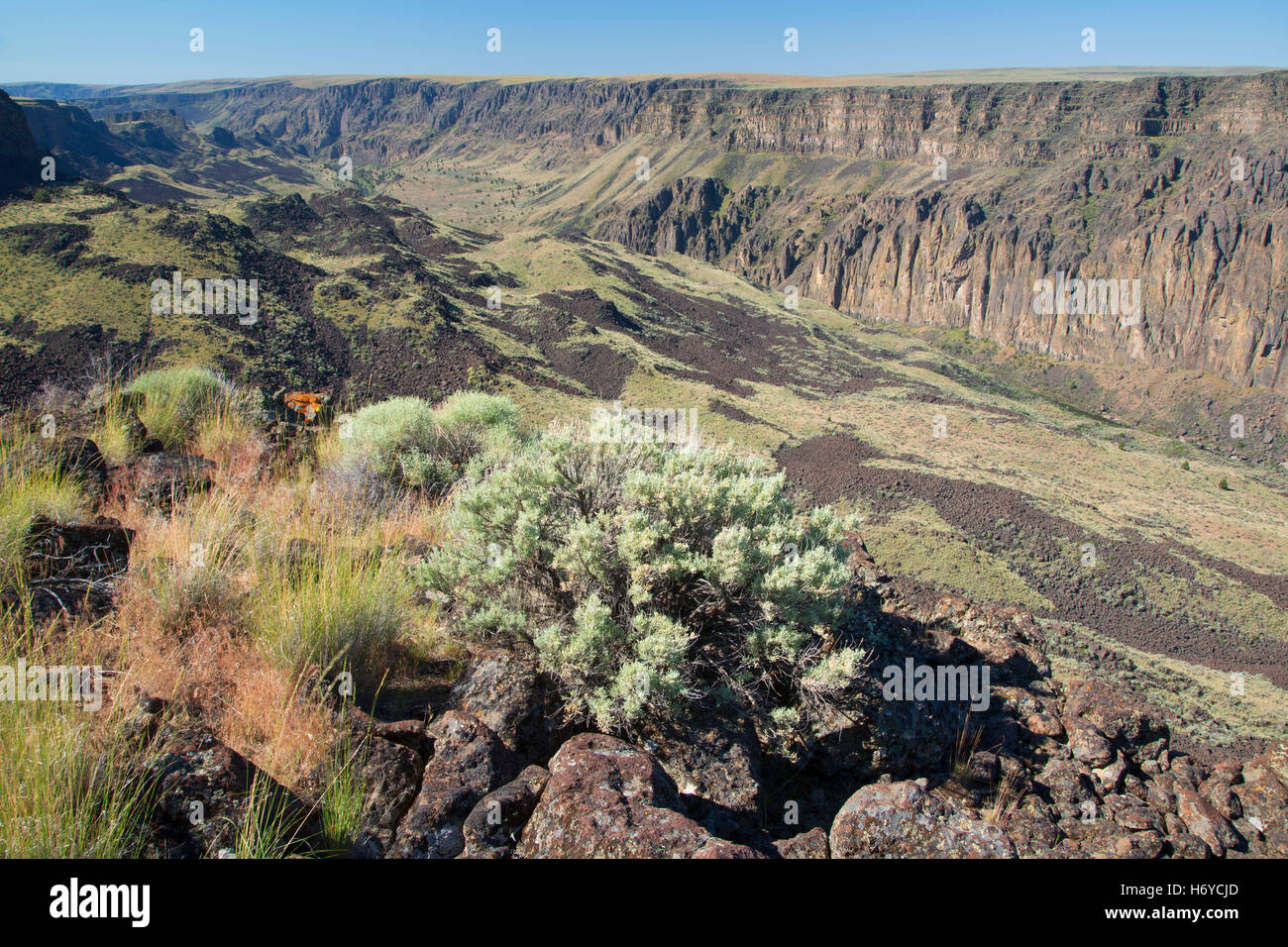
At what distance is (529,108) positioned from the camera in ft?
616

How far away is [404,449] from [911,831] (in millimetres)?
7832

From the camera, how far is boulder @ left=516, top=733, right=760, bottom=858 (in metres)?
2.50

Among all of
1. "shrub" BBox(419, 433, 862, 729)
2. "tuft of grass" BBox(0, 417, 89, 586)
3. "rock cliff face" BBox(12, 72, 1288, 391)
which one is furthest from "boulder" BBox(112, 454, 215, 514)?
"rock cliff face" BBox(12, 72, 1288, 391)

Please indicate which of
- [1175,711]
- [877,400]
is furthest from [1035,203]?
[1175,711]

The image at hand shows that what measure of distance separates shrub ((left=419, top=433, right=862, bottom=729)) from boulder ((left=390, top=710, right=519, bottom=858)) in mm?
626

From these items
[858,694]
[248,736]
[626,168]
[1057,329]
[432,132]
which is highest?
[432,132]

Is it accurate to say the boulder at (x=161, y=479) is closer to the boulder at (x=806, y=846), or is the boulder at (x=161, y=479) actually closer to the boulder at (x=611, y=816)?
the boulder at (x=611, y=816)

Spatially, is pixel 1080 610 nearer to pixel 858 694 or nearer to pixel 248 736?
pixel 858 694

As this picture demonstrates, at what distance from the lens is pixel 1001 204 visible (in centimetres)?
8650
